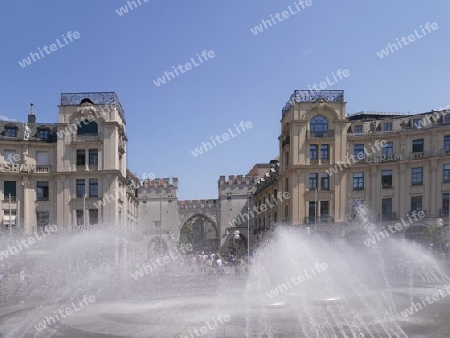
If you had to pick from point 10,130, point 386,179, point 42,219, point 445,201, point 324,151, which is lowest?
point 42,219

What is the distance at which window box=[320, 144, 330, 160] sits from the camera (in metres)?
49.2

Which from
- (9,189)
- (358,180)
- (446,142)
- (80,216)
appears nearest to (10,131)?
(9,189)

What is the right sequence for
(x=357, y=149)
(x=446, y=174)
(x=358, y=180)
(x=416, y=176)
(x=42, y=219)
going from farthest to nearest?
1. (x=357, y=149)
2. (x=358, y=180)
3. (x=42, y=219)
4. (x=416, y=176)
5. (x=446, y=174)

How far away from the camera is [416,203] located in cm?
4719

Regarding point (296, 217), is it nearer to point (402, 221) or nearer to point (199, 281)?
point (402, 221)

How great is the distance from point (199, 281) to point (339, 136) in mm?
25724

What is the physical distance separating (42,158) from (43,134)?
3016 mm

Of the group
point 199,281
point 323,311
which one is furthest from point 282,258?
point 323,311

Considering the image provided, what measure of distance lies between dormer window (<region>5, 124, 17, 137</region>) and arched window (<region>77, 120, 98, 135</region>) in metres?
7.95

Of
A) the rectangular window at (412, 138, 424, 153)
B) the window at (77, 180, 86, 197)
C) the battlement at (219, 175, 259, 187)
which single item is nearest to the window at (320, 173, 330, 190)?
the rectangular window at (412, 138, 424, 153)

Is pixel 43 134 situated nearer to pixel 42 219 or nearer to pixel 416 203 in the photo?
pixel 42 219

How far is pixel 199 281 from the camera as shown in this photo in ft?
105

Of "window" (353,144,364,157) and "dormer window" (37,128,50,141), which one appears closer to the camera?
"window" (353,144,364,157)

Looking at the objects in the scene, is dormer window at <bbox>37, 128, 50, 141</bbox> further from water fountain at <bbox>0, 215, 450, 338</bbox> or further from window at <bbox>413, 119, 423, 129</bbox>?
window at <bbox>413, 119, 423, 129</bbox>
